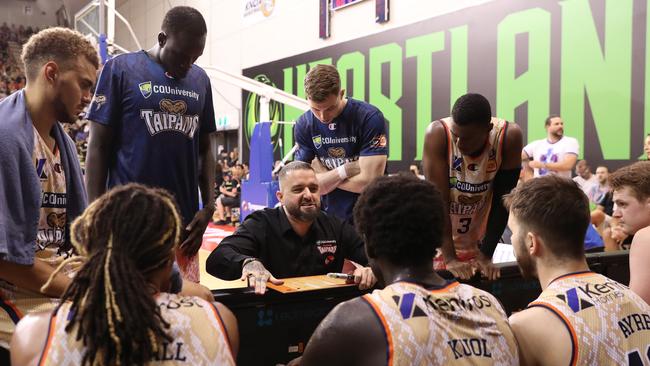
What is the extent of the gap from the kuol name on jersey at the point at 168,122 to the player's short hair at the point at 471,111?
3.95 ft

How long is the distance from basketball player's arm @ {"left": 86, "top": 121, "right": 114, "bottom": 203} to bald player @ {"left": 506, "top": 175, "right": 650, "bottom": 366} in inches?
65.3

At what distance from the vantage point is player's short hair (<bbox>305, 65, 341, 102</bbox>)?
3158mm

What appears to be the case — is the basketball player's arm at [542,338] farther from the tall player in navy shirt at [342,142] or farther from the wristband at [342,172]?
the wristband at [342,172]

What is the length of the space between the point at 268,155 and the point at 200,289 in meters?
6.93

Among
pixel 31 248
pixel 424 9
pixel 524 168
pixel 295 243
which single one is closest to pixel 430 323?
pixel 31 248

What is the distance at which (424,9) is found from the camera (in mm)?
9969

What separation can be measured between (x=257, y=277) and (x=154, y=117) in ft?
2.79

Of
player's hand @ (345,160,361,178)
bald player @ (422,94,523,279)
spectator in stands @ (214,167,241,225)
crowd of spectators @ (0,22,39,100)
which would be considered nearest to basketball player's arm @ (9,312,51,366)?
bald player @ (422,94,523,279)

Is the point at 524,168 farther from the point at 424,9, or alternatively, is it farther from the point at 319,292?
the point at 319,292

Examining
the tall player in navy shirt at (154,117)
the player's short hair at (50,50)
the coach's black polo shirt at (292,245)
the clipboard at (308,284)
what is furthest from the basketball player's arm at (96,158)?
the clipboard at (308,284)

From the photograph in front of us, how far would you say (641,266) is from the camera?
Answer: 2.05 m

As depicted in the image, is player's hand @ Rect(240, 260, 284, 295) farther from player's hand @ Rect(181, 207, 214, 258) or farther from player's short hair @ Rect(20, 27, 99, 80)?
player's short hair @ Rect(20, 27, 99, 80)

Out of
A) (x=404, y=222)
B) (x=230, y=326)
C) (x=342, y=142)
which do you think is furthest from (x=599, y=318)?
(x=342, y=142)

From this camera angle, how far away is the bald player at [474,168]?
255 cm
